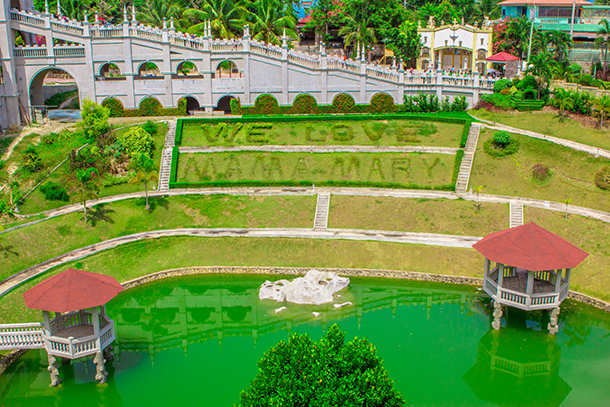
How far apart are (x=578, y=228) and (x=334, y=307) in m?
21.0

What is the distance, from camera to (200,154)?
63.9 metres

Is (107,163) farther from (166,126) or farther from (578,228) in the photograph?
(578,228)

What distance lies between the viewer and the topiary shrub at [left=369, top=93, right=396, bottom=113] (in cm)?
7156

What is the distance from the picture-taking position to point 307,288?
1724 inches

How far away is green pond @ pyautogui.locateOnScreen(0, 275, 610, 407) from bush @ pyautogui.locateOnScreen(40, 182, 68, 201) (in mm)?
15220

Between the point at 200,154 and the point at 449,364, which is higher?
the point at 200,154

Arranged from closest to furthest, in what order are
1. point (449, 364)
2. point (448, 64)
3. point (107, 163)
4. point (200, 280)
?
point (449, 364)
point (200, 280)
point (107, 163)
point (448, 64)

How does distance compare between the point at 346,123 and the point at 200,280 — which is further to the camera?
the point at 346,123

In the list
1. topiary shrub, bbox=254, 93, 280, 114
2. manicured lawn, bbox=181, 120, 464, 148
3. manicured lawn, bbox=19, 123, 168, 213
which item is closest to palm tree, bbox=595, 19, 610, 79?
manicured lawn, bbox=181, 120, 464, 148

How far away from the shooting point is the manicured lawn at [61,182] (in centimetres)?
5484

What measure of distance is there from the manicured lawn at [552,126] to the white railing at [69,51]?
4636 centimetres

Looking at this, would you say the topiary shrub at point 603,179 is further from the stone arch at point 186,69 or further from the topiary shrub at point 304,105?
the stone arch at point 186,69

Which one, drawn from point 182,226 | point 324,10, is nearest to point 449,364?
point 182,226

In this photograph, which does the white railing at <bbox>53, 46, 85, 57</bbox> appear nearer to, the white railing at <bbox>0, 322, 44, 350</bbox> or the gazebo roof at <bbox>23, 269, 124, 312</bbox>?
the gazebo roof at <bbox>23, 269, 124, 312</bbox>
